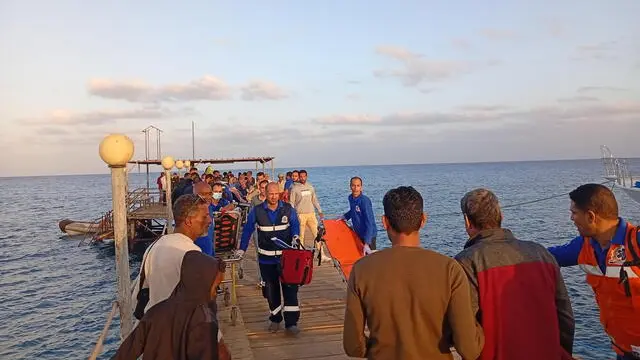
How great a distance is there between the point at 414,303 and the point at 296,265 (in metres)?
3.44

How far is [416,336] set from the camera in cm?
232

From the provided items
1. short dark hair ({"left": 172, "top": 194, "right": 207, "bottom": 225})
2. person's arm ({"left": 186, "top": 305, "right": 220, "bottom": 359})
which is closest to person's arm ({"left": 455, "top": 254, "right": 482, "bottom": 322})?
person's arm ({"left": 186, "top": 305, "right": 220, "bottom": 359})

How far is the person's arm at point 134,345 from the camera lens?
2475 millimetres

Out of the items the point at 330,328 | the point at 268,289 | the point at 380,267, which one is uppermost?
the point at 380,267

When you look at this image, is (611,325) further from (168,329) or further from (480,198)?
(168,329)

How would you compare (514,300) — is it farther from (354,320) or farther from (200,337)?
(200,337)

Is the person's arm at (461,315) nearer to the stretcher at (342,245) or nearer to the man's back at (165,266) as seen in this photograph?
the man's back at (165,266)

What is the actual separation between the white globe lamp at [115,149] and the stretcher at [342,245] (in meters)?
5.06

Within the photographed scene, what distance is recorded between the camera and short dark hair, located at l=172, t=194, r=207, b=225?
327cm

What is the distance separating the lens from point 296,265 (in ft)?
18.5

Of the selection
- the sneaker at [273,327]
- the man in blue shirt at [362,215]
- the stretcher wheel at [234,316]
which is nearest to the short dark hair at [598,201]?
the sneaker at [273,327]

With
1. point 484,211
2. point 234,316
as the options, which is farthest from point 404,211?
point 234,316

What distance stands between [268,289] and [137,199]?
2245 cm

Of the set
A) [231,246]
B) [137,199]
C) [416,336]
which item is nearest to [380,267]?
[416,336]
